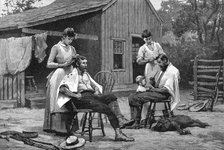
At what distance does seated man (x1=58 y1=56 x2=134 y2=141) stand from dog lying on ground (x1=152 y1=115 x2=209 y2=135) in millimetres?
999

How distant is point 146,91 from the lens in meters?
7.40

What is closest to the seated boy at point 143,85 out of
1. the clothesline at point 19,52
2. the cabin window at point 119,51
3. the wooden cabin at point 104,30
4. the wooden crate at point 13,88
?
the clothesline at point 19,52

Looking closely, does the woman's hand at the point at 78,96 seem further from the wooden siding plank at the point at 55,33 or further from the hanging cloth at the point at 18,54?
the wooden siding plank at the point at 55,33

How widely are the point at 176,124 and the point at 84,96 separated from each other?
1997mm

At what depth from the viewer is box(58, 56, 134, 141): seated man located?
5.83 metres

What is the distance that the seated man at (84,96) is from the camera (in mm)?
5828

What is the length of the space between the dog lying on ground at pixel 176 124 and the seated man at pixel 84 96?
1.00 meters

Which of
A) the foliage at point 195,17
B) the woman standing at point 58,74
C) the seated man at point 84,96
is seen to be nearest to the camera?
the seated man at point 84,96

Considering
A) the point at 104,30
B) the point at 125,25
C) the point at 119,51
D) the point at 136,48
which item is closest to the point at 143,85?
the point at 104,30

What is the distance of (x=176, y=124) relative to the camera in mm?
6812

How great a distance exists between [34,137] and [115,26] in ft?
31.8

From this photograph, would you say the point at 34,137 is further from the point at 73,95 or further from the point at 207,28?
the point at 207,28

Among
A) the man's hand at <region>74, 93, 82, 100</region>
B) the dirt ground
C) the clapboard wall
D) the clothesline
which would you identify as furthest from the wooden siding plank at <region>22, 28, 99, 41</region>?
the man's hand at <region>74, 93, 82, 100</region>

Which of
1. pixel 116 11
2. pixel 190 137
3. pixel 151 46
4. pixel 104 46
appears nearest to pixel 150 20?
pixel 116 11
